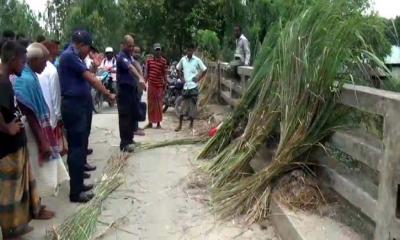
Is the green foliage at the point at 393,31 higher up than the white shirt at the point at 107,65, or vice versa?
the green foliage at the point at 393,31

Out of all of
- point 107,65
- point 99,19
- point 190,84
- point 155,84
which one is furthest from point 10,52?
point 99,19

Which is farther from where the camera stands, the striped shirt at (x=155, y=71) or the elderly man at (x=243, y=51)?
the striped shirt at (x=155, y=71)

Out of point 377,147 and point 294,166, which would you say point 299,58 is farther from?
point 377,147

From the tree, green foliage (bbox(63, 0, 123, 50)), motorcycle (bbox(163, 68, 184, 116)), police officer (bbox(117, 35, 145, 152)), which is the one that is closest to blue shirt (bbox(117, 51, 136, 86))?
police officer (bbox(117, 35, 145, 152))

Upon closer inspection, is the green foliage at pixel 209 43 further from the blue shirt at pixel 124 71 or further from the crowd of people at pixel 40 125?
the crowd of people at pixel 40 125

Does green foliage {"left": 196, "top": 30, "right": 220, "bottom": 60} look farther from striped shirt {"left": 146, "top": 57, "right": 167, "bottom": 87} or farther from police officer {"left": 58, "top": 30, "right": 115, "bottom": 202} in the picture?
police officer {"left": 58, "top": 30, "right": 115, "bottom": 202}

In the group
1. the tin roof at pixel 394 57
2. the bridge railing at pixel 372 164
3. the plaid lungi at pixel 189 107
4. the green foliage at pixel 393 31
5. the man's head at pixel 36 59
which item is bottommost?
the plaid lungi at pixel 189 107

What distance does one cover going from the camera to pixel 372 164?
3.20m

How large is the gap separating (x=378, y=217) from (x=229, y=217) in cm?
167

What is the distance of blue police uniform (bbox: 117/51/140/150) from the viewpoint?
7336 mm

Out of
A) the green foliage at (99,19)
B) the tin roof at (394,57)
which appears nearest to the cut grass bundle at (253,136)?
the tin roof at (394,57)

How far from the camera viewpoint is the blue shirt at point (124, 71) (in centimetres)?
728

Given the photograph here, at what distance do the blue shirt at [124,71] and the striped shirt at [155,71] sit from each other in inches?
86.7

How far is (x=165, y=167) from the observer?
6445 millimetres
